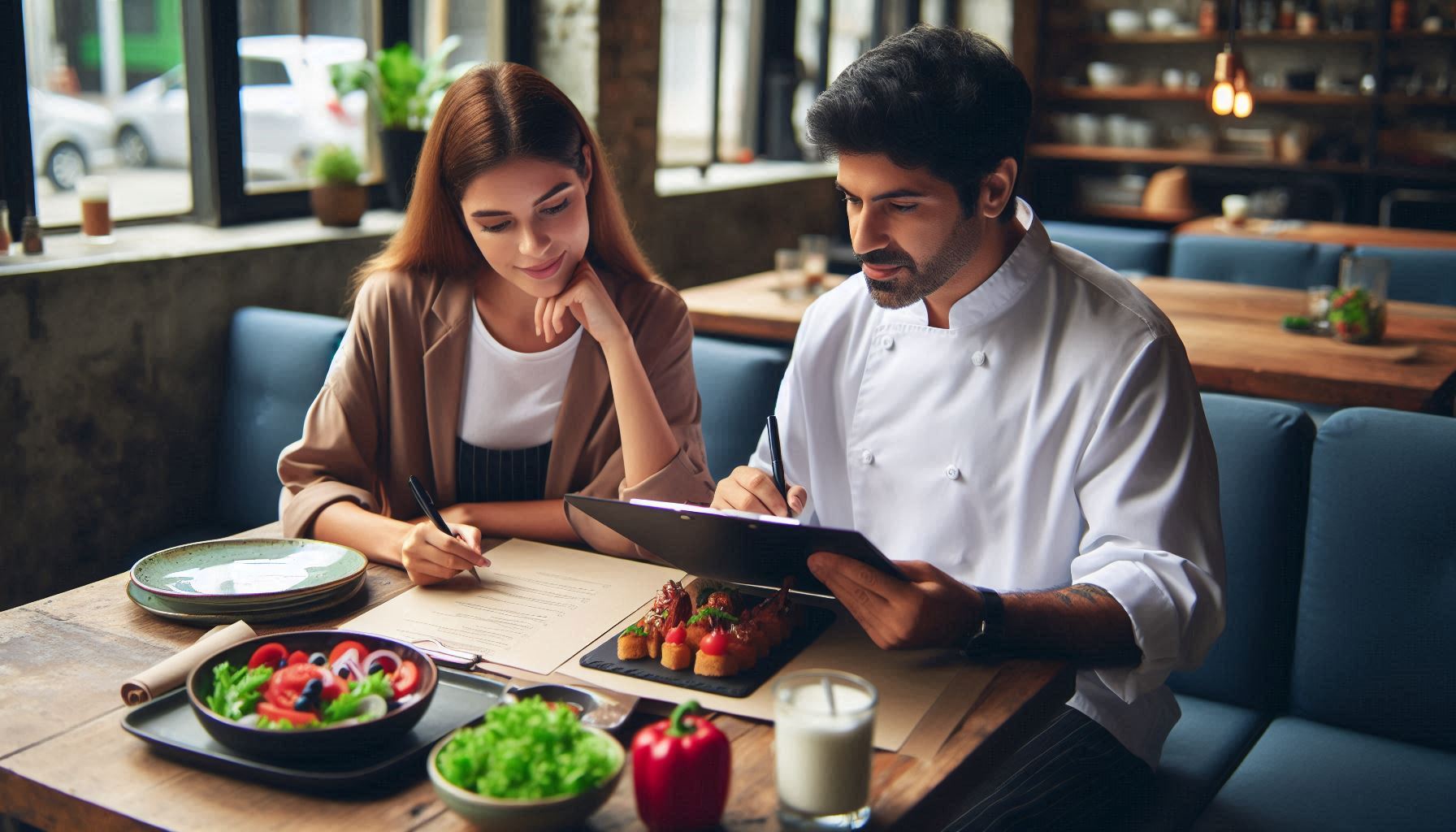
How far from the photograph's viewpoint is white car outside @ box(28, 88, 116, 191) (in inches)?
110

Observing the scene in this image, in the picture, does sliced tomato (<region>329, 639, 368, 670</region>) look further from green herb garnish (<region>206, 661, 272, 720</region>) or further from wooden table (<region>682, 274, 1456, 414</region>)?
wooden table (<region>682, 274, 1456, 414</region>)

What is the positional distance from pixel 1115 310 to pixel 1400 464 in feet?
1.92

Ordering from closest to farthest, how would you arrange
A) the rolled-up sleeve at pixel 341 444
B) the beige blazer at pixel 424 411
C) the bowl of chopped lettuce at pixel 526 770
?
the bowl of chopped lettuce at pixel 526 770
the rolled-up sleeve at pixel 341 444
the beige blazer at pixel 424 411

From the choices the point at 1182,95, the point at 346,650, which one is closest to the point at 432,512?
the point at 346,650

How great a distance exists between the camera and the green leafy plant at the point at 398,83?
10.9 ft

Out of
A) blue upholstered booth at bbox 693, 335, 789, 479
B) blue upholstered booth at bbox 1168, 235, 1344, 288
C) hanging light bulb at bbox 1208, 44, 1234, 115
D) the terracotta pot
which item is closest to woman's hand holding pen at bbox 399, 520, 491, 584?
blue upholstered booth at bbox 693, 335, 789, 479

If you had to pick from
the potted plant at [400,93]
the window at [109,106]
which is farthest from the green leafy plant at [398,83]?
the window at [109,106]

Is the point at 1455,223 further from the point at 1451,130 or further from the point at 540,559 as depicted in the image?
the point at 540,559

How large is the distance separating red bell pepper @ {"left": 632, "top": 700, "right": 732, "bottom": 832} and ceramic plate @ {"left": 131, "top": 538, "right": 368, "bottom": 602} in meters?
0.58

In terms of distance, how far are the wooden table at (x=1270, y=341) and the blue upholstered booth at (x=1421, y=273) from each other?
0.21 m

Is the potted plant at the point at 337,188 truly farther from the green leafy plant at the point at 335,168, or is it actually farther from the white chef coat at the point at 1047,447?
the white chef coat at the point at 1047,447

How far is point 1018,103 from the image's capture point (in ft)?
4.96

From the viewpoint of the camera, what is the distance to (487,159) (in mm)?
1725

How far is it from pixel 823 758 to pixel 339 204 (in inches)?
104
